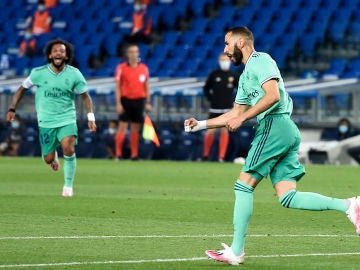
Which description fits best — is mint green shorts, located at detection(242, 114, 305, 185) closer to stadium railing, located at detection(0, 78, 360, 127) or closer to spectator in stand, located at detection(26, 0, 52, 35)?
stadium railing, located at detection(0, 78, 360, 127)

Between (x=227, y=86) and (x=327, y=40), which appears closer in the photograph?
(x=227, y=86)

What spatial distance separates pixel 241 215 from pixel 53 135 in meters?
7.43

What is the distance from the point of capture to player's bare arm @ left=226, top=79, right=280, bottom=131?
9359 millimetres

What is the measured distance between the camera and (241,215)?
945cm

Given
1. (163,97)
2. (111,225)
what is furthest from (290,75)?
(111,225)

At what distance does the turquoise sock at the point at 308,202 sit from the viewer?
959cm

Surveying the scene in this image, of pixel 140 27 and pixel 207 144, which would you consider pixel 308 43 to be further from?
pixel 207 144

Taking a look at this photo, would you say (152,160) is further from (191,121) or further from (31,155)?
(191,121)

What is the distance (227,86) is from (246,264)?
55.9 feet

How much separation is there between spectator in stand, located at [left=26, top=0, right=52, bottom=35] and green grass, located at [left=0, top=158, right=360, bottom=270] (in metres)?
15.3

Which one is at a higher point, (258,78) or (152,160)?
(258,78)

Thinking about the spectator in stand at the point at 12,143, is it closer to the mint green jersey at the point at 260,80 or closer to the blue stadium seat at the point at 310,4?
the blue stadium seat at the point at 310,4

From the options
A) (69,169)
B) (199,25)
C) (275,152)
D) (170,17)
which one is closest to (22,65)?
(170,17)

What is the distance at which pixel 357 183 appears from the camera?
19.5 m
